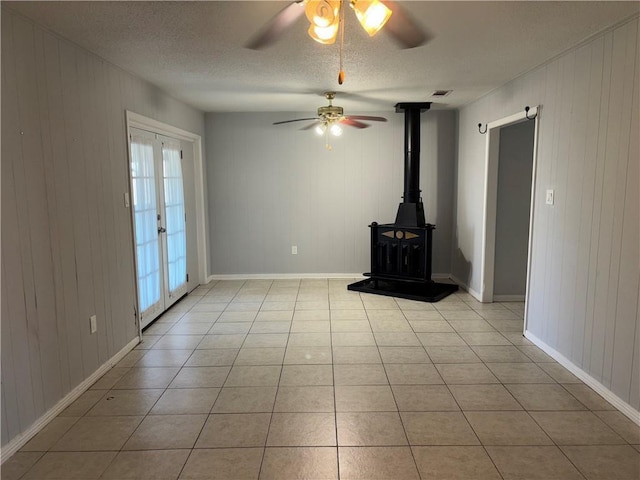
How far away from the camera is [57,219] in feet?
7.97

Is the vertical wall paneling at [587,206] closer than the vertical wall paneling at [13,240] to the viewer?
No

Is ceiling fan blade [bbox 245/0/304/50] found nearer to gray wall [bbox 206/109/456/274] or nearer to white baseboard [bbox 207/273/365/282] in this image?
gray wall [bbox 206/109/456/274]

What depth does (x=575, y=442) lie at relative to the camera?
83.3 inches

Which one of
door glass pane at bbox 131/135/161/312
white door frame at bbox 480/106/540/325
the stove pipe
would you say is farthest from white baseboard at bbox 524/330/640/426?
door glass pane at bbox 131/135/161/312

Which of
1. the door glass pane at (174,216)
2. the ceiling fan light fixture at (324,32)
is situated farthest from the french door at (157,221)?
the ceiling fan light fixture at (324,32)

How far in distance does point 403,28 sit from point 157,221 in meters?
2.85

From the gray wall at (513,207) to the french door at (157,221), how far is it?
3455 millimetres

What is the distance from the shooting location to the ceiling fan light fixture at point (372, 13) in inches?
63.9

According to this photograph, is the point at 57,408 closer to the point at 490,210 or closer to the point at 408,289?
the point at 408,289

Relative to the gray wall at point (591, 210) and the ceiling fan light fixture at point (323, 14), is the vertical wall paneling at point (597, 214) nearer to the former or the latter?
the gray wall at point (591, 210)

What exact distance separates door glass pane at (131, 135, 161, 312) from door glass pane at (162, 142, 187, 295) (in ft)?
1.11

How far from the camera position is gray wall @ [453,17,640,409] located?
233 cm

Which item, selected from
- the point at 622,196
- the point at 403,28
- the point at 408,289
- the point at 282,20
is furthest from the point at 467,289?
the point at 282,20

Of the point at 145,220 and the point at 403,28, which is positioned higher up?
the point at 403,28
